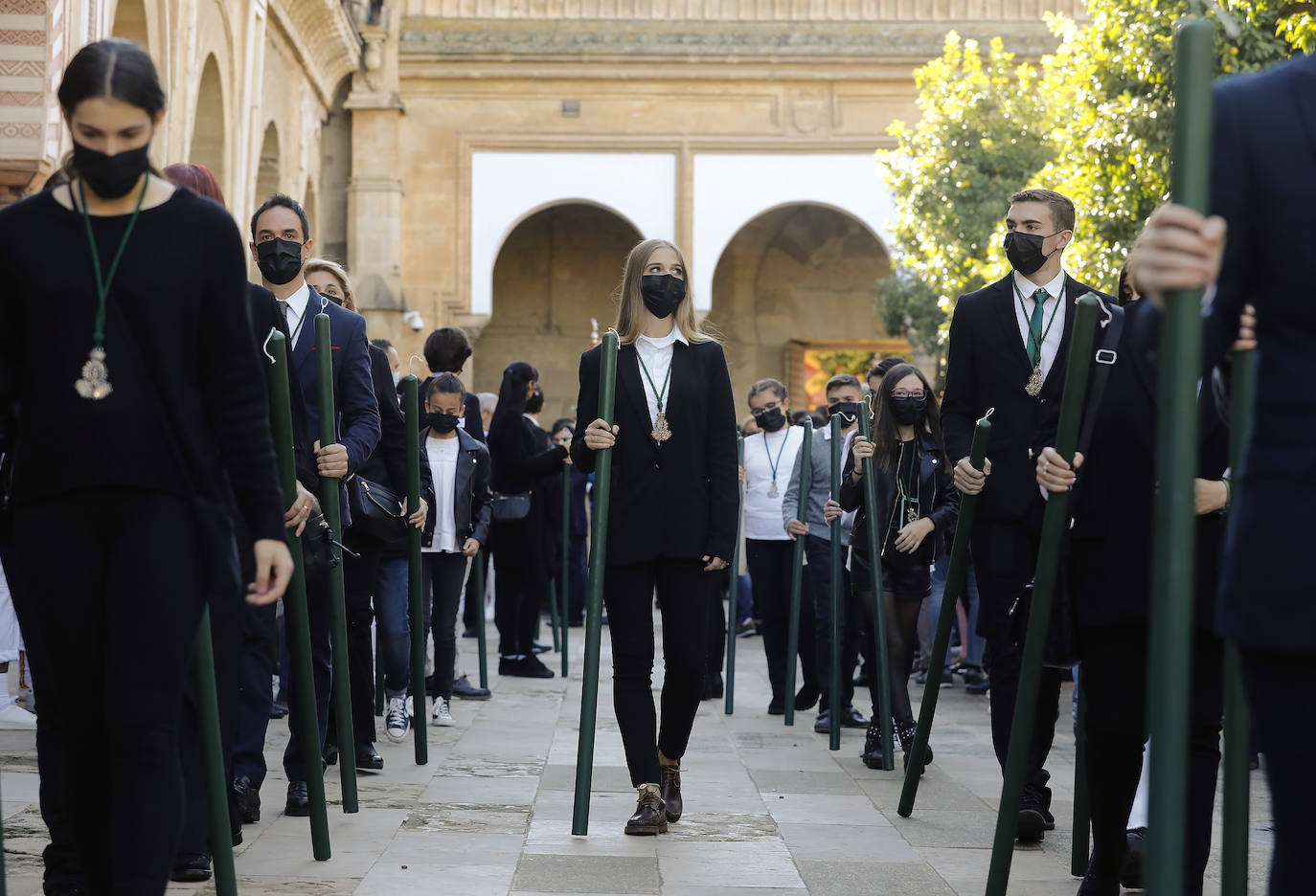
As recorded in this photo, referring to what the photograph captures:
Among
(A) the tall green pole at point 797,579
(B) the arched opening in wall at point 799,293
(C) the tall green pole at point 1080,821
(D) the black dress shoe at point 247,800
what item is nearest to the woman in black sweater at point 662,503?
(D) the black dress shoe at point 247,800

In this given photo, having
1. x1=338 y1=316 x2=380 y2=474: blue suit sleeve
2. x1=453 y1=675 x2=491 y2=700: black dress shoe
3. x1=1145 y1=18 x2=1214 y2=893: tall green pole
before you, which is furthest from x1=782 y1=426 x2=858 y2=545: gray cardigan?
x1=1145 y1=18 x2=1214 y2=893: tall green pole

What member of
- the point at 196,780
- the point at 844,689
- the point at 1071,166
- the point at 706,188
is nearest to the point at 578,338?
the point at 706,188

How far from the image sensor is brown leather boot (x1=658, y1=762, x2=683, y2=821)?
5910mm

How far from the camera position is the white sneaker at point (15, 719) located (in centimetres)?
778

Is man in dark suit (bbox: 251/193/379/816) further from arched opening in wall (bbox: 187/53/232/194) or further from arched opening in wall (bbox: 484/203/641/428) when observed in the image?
arched opening in wall (bbox: 484/203/641/428)

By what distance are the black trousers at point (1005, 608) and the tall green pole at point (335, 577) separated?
6.62 feet

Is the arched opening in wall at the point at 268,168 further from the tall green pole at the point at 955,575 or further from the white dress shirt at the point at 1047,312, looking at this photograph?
the tall green pole at the point at 955,575

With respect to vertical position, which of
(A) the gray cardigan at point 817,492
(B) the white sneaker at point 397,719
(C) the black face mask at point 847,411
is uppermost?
(C) the black face mask at point 847,411

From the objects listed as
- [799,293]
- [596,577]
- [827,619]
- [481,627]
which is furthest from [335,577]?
[799,293]

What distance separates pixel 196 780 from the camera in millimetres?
3867

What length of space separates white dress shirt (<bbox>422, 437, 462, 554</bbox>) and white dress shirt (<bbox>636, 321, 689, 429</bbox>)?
10.1 ft

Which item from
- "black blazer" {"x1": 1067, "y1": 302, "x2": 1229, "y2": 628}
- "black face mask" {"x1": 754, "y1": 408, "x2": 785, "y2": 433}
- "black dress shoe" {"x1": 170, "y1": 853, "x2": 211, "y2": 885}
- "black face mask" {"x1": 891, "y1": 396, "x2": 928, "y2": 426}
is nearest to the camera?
"black blazer" {"x1": 1067, "y1": 302, "x2": 1229, "y2": 628}

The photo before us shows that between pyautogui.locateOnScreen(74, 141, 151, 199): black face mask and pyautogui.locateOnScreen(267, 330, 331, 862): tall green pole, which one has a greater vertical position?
pyautogui.locateOnScreen(74, 141, 151, 199): black face mask

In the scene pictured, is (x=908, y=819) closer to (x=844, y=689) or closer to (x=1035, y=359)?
(x=1035, y=359)
